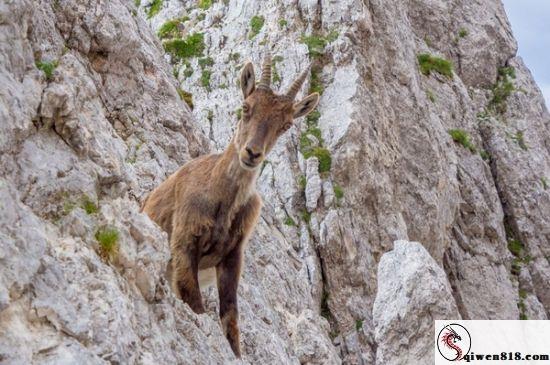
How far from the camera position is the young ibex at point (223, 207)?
9453 mm

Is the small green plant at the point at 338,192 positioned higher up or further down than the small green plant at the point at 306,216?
higher up

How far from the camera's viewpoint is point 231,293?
9875mm

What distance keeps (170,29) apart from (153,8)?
7.74 feet

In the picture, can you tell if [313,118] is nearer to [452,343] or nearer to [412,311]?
[412,311]

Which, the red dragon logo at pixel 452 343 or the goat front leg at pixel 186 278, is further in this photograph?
the red dragon logo at pixel 452 343

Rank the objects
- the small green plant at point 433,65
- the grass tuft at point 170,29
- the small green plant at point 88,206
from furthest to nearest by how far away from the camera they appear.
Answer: the small green plant at point 433,65
the grass tuft at point 170,29
the small green plant at point 88,206

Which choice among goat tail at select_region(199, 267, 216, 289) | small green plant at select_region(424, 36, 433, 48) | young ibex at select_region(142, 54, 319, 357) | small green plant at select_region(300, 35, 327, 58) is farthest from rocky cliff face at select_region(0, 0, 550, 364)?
goat tail at select_region(199, 267, 216, 289)

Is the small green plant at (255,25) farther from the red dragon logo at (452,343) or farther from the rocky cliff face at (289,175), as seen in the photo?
the red dragon logo at (452,343)

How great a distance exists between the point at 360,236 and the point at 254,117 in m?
16.7

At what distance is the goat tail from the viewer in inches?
401

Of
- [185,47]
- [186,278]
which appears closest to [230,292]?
[186,278]

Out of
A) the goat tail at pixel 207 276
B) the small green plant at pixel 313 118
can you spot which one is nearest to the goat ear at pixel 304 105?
the goat tail at pixel 207 276

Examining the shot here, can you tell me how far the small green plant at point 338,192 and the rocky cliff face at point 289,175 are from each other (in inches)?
2.7
